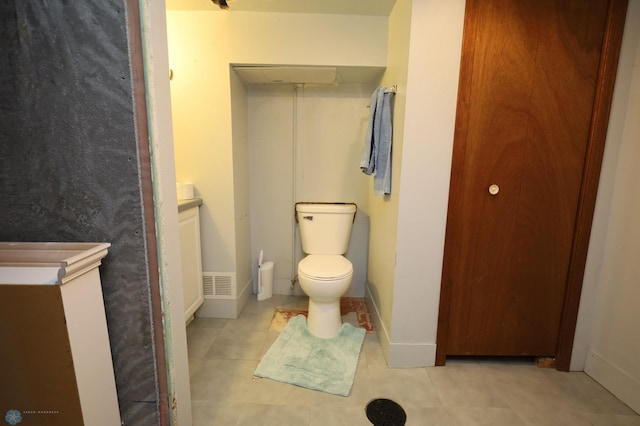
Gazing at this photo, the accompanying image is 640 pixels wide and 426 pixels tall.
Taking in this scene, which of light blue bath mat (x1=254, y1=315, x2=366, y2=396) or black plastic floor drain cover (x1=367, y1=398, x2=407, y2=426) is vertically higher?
light blue bath mat (x1=254, y1=315, x2=366, y2=396)

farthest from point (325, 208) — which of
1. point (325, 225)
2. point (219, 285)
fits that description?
point (219, 285)

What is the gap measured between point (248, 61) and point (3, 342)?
5.35ft

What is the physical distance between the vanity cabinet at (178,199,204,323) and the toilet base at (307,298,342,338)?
2.49 feet

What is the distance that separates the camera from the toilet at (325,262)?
5.02 feet

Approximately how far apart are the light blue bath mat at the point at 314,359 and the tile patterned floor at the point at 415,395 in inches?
1.6

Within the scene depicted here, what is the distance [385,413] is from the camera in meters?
1.13

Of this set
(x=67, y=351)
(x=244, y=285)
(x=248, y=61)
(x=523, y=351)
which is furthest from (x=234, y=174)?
(x=523, y=351)

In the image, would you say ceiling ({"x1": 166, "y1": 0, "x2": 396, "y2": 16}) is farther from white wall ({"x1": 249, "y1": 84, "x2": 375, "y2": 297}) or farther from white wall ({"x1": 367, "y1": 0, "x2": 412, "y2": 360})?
white wall ({"x1": 249, "y1": 84, "x2": 375, "y2": 297})

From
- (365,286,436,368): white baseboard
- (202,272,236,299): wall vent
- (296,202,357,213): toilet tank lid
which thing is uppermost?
(296,202,357,213): toilet tank lid

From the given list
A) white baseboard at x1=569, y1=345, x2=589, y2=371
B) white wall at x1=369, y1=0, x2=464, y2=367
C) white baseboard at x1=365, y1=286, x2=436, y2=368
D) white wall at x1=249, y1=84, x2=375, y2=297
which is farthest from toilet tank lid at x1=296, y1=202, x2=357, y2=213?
white baseboard at x1=569, y1=345, x2=589, y2=371

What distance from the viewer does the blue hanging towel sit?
57.5 inches

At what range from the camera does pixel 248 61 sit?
1615 mm

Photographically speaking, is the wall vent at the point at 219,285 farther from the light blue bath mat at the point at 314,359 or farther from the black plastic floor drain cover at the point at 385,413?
the black plastic floor drain cover at the point at 385,413

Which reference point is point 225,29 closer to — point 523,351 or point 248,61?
point 248,61
